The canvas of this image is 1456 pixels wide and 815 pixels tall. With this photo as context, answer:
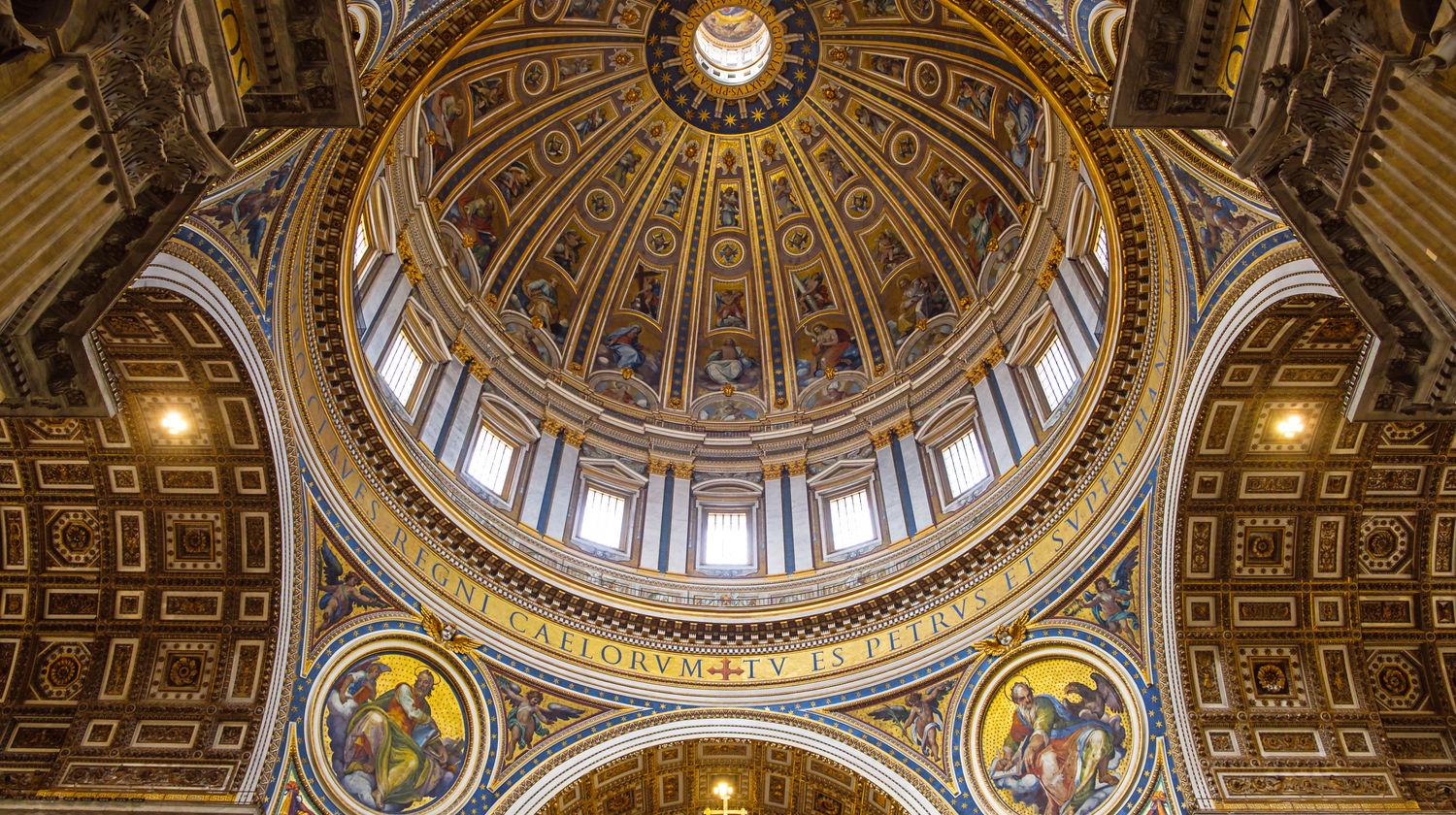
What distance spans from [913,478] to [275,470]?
15050 mm

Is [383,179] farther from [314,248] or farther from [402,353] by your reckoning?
[314,248]

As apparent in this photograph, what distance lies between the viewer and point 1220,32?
1066 cm

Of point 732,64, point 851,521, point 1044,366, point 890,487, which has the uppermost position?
point 732,64

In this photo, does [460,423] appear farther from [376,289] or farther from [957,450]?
[957,450]

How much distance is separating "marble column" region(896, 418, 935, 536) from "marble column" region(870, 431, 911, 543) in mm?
161

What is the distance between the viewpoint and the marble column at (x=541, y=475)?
2426 cm

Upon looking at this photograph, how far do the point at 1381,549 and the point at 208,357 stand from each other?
770 inches

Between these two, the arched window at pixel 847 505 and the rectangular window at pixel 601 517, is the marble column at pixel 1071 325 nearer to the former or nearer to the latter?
the arched window at pixel 847 505

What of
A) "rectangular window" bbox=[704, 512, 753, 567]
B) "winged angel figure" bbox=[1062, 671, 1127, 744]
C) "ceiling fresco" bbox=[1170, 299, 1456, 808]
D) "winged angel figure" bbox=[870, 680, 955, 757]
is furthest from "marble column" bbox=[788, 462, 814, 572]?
"ceiling fresco" bbox=[1170, 299, 1456, 808]

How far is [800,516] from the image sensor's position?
26625mm

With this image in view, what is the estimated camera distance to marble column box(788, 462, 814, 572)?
25.1 metres

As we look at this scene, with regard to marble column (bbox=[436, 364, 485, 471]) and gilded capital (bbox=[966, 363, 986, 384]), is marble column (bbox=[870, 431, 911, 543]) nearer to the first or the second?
gilded capital (bbox=[966, 363, 986, 384])

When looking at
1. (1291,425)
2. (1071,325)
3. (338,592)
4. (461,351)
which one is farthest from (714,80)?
(1291,425)

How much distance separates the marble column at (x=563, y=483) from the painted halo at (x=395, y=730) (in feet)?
18.0
